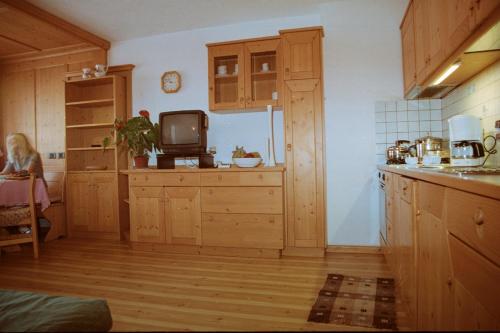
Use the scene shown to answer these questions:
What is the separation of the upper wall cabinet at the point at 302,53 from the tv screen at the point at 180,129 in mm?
1054

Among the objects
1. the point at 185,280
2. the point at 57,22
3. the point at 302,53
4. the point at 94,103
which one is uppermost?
the point at 57,22

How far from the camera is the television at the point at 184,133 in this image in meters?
3.26

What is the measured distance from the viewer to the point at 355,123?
3166 mm

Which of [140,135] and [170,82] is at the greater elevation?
[170,82]

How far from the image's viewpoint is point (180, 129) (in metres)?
3.34

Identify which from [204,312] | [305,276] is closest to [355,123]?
[305,276]

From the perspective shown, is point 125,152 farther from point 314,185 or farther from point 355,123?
point 355,123

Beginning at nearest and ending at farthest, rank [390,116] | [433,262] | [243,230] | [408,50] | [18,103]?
1. [433,262]
2. [408,50]
3. [243,230]
4. [390,116]
5. [18,103]

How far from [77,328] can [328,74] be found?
10.0 ft

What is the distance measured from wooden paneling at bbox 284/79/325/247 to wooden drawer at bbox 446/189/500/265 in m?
1.89

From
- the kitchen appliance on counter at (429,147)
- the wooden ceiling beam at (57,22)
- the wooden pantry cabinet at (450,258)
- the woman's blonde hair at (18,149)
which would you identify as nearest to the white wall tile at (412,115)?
the kitchen appliance on counter at (429,147)

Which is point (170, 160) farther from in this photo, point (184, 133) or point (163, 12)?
point (163, 12)

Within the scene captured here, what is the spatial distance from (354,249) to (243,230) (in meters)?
1.13

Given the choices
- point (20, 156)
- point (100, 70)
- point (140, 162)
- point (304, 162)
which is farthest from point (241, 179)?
point (20, 156)
